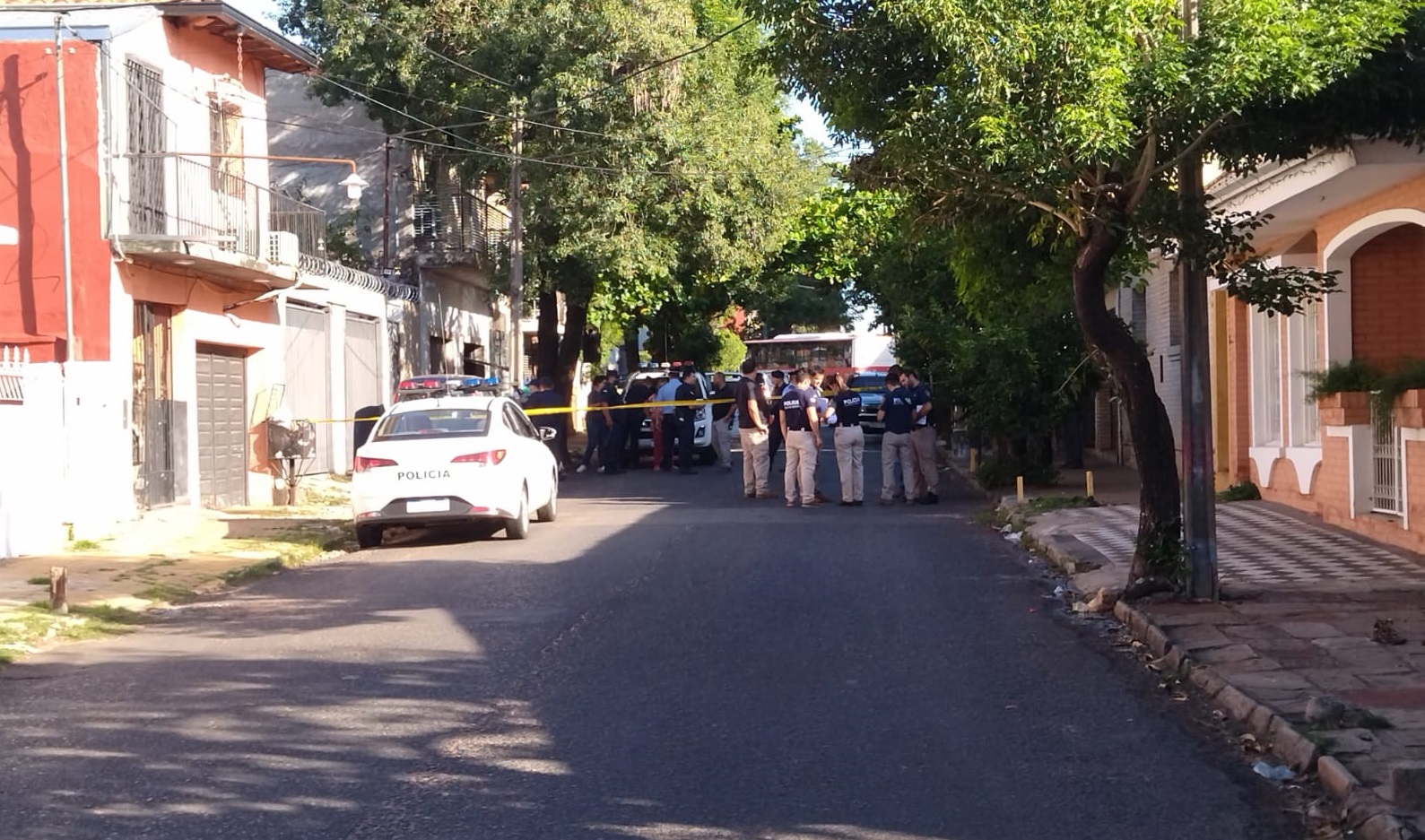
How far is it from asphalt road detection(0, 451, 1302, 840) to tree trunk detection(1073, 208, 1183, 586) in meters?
0.93

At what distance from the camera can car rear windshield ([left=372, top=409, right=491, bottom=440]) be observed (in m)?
16.8

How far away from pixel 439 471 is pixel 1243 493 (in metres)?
9.98

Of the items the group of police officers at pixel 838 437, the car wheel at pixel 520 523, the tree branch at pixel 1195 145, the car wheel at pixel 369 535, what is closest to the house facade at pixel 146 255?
the car wheel at pixel 369 535

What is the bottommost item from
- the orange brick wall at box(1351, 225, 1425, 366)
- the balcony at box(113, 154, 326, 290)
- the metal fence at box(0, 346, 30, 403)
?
the metal fence at box(0, 346, 30, 403)

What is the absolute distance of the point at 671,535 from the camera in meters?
16.9

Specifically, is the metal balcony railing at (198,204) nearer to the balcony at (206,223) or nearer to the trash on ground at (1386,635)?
the balcony at (206,223)

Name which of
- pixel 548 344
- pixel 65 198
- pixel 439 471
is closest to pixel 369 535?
pixel 439 471

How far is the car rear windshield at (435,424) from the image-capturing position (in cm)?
1677

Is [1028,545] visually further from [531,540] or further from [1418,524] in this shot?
[531,540]

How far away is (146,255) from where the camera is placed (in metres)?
18.8

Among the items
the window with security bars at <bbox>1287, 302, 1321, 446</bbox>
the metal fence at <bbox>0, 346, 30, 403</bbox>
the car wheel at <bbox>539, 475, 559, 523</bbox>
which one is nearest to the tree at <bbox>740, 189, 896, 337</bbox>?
the car wheel at <bbox>539, 475, 559, 523</bbox>

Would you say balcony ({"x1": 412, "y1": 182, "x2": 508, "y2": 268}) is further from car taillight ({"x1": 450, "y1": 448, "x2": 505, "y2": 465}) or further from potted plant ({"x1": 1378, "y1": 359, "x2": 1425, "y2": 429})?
potted plant ({"x1": 1378, "y1": 359, "x2": 1425, "y2": 429})

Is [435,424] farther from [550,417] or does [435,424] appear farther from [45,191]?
[550,417]

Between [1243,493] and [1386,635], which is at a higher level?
[1243,493]
